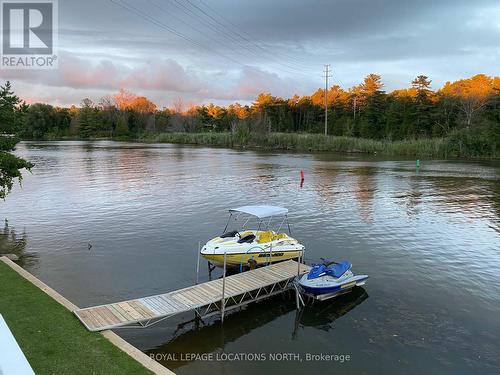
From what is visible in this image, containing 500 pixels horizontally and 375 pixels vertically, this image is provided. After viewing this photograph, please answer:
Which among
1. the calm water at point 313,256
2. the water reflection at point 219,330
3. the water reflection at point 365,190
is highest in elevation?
the water reflection at point 365,190

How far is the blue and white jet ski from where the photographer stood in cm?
1792

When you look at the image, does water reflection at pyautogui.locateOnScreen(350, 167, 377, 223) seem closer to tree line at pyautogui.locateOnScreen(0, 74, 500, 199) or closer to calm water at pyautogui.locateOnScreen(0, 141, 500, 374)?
calm water at pyautogui.locateOnScreen(0, 141, 500, 374)

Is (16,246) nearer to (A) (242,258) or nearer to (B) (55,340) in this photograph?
(A) (242,258)

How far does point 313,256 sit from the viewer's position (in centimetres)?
2381

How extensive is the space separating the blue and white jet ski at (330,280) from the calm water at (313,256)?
23.3 inches

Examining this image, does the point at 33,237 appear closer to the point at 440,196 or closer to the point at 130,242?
the point at 130,242

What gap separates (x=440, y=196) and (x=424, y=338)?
30.7m

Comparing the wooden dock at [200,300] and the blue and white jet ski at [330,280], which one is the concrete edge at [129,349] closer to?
the wooden dock at [200,300]

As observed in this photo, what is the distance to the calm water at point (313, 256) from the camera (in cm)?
1449

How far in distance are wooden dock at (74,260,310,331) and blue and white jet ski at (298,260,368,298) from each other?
35.0 inches

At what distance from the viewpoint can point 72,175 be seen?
54.7 meters

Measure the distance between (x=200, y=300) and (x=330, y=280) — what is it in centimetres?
591

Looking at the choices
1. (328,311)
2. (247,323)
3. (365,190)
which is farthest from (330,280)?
(365,190)

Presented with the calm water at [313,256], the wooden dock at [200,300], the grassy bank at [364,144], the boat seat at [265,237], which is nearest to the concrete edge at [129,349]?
the wooden dock at [200,300]
